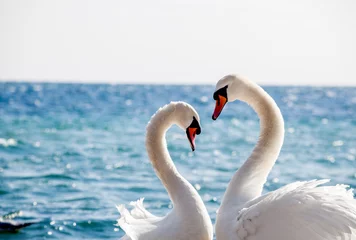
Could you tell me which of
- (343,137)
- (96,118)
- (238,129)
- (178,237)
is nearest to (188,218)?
(178,237)

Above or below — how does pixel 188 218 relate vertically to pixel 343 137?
below

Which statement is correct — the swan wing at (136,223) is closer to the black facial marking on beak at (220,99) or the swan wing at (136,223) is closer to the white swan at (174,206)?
the white swan at (174,206)

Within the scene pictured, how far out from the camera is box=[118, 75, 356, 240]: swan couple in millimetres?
5254

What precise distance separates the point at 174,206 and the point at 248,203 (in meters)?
0.64

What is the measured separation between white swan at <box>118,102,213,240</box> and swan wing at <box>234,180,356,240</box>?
549 mm

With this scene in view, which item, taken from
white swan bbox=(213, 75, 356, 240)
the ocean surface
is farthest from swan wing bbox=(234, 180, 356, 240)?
the ocean surface

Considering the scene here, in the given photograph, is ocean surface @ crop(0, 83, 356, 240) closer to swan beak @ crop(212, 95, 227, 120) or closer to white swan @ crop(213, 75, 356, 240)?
swan beak @ crop(212, 95, 227, 120)

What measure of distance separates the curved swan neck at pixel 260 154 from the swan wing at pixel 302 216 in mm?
599

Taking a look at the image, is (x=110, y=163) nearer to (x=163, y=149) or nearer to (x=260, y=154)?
(x=163, y=149)

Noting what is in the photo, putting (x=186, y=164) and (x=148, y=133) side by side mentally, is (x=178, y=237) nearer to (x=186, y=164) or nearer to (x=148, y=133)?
(x=148, y=133)

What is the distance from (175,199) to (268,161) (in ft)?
2.67

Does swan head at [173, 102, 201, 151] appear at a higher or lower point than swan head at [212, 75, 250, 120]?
lower

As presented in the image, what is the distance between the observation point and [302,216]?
208 inches

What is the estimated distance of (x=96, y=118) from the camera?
29422 mm
